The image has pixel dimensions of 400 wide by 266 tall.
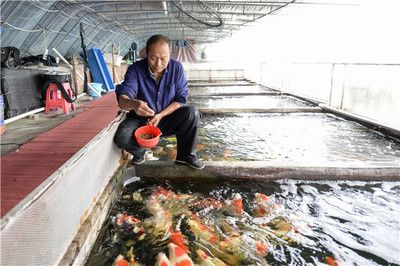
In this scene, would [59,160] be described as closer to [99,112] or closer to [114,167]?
[114,167]

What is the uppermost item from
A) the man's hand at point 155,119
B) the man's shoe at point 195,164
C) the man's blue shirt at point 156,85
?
the man's blue shirt at point 156,85

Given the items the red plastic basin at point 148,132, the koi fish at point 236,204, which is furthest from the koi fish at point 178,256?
the red plastic basin at point 148,132

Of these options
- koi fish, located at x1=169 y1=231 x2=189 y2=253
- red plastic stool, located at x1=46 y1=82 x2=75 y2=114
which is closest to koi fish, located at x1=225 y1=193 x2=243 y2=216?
koi fish, located at x1=169 y1=231 x2=189 y2=253

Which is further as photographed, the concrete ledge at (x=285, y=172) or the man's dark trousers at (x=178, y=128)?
the concrete ledge at (x=285, y=172)

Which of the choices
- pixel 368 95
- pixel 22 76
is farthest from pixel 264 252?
pixel 368 95

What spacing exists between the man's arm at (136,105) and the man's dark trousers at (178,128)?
252mm

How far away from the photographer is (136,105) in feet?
9.08

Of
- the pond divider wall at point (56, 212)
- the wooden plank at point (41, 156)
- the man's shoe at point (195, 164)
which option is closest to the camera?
the pond divider wall at point (56, 212)

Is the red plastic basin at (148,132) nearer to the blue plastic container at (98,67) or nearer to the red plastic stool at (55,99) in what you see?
the red plastic stool at (55,99)

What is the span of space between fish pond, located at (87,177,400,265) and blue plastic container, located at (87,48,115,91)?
8206 millimetres

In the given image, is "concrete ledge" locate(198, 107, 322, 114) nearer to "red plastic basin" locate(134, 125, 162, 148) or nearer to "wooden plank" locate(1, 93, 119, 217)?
"wooden plank" locate(1, 93, 119, 217)

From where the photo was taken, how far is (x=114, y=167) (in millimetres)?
2973

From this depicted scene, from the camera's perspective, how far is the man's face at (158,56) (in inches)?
113

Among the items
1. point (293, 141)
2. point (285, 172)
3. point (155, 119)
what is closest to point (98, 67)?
point (293, 141)
